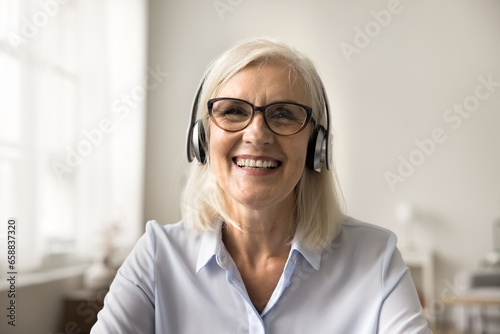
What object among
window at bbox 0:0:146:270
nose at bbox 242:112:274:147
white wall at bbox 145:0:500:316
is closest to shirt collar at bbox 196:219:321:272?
nose at bbox 242:112:274:147

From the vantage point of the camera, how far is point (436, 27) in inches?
219

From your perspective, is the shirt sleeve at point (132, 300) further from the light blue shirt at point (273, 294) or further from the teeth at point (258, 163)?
the teeth at point (258, 163)

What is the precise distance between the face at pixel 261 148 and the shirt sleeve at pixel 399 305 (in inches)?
10.2

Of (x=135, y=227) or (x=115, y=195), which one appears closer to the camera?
(x=115, y=195)

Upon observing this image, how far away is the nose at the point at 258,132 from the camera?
44.3 inches

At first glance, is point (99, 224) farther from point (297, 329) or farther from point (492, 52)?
point (492, 52)

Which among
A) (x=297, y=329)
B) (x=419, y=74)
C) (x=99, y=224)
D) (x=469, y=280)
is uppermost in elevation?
(x=419, y=74)

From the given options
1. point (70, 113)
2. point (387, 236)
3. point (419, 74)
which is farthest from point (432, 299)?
point (387, 236)

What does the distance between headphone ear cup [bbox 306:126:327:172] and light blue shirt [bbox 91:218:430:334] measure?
17 cm

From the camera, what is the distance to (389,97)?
5.60 meters

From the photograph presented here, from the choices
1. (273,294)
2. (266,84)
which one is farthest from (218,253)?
(266,84)

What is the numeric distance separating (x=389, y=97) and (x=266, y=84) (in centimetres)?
467

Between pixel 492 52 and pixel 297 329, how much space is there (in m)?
5.10

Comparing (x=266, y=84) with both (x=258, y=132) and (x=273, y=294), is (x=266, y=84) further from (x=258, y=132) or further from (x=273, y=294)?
(x=273, y=294)
